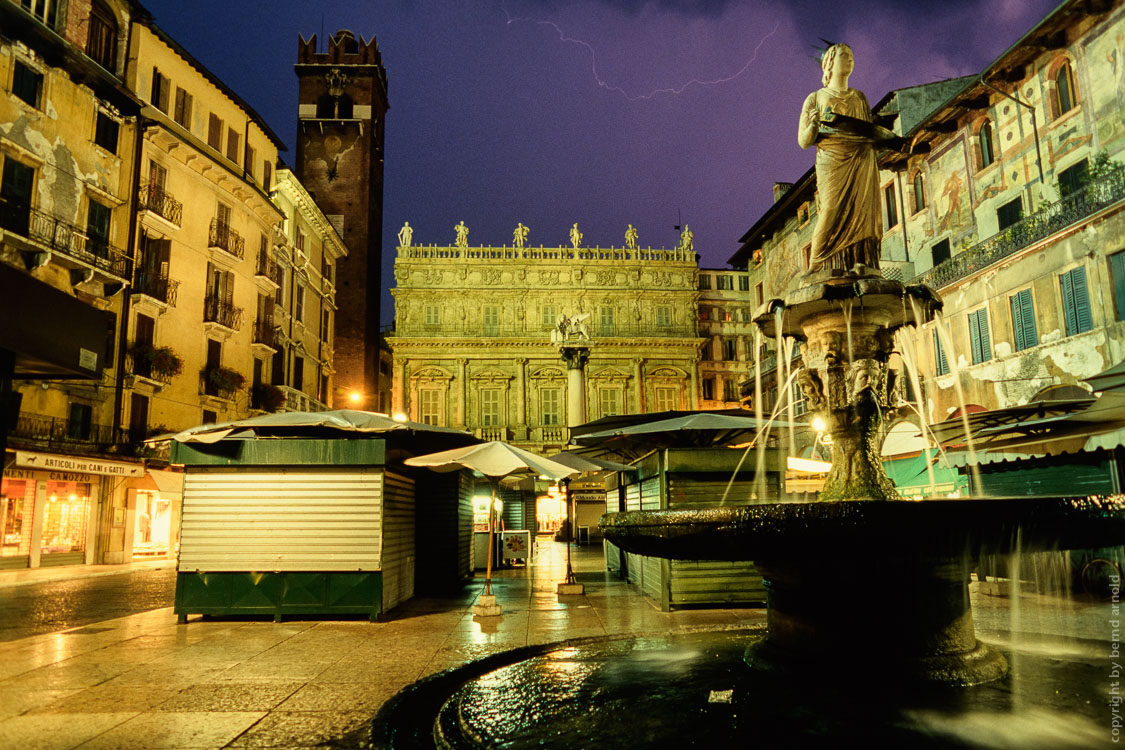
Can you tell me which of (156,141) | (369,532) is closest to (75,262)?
(156,141)

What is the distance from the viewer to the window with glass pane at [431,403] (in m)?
45.8

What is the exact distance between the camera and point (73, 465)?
67.9 feet

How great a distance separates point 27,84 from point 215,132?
8770 mm

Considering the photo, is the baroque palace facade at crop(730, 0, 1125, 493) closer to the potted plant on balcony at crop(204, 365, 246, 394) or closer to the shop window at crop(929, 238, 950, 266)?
the shop window at crop(929, 238, 950, 266)

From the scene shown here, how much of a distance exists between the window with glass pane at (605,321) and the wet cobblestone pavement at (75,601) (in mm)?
31645

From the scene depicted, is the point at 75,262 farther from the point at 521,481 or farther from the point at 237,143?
the point at 521,481

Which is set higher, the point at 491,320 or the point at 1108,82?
the point at 491,320

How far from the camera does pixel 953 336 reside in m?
21.7

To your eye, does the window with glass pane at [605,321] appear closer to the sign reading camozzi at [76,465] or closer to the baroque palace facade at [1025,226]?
the baroque palace facade at [1025,226]

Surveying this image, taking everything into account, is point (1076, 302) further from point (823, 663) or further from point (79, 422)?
point (79, 422)

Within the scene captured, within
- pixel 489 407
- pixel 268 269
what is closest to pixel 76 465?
pixel 268 269

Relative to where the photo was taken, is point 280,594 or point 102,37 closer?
point 280,594

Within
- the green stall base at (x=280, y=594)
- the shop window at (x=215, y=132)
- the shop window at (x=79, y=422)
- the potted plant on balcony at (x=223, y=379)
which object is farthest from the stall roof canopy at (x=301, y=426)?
the shop window at (x=215, y=132)

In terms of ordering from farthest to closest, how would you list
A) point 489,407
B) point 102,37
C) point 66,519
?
point 489,407
point 102,37
point 66,519
